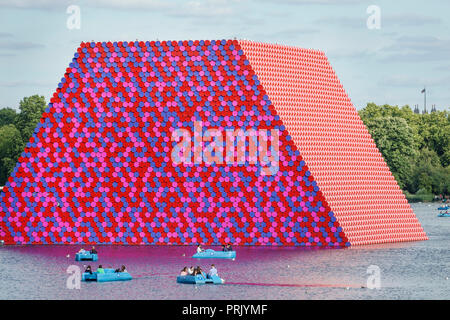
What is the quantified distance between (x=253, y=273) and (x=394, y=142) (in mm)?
113732

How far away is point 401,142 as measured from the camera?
177750 mm

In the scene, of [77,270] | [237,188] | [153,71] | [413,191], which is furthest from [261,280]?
[413,191]

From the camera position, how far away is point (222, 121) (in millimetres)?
82938

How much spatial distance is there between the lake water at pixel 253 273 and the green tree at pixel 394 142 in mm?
89939

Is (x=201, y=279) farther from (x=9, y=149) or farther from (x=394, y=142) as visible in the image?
(x=394, y=142)

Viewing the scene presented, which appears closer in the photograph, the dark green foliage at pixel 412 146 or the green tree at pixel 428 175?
the dark green foliage at pixel 412 146

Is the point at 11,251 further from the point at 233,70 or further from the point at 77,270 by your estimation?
the point at 233,70

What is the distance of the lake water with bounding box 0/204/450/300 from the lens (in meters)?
59.0

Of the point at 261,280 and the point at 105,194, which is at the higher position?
the point at 105,194

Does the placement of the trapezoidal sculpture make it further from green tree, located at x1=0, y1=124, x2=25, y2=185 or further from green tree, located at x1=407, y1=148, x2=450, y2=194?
green tree, located at x1=407, y1=148, x2=450, y2=194

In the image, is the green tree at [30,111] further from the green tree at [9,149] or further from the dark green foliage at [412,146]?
the dark green foliage at [412,146]

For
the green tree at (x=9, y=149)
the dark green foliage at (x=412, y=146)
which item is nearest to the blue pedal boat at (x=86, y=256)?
the green tree at (x=9, y=149)

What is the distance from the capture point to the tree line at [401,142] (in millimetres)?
164000
